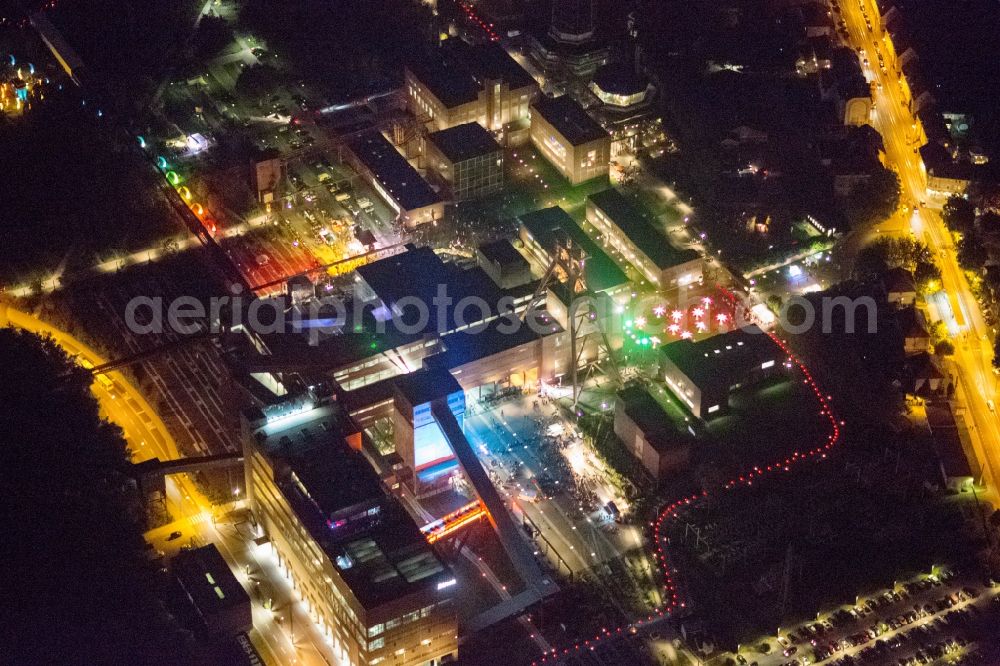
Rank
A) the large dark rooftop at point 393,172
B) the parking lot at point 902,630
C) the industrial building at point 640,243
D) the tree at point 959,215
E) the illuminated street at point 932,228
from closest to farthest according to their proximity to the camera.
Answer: the parking lot at point 902,630
the illuminated street at point 932,228
the industrial building at point 640,243
the tree at point 959,215
the large dark rooftop at point 393,172

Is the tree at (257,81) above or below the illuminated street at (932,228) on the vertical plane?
above

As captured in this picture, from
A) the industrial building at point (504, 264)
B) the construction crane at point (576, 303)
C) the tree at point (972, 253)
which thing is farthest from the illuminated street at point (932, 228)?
the industrial building at point (504, 264)

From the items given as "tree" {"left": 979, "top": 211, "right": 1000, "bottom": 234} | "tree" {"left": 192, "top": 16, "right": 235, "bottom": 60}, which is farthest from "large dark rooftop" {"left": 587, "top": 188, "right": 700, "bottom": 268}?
"tree" {"left": 192, "top": 16, "right": 235, "bottom": 60}

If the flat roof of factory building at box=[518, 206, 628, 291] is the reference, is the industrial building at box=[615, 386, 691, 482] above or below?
below

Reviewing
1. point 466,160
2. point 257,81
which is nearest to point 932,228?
point 466,160

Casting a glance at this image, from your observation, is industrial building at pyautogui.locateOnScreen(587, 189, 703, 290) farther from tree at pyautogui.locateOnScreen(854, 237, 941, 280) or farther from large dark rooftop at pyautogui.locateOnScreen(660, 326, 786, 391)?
tree at pyautogui.locateOnScreen(854, 237, 941, 280)

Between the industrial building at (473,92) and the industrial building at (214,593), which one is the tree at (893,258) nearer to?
the industrial building at (473,92)
